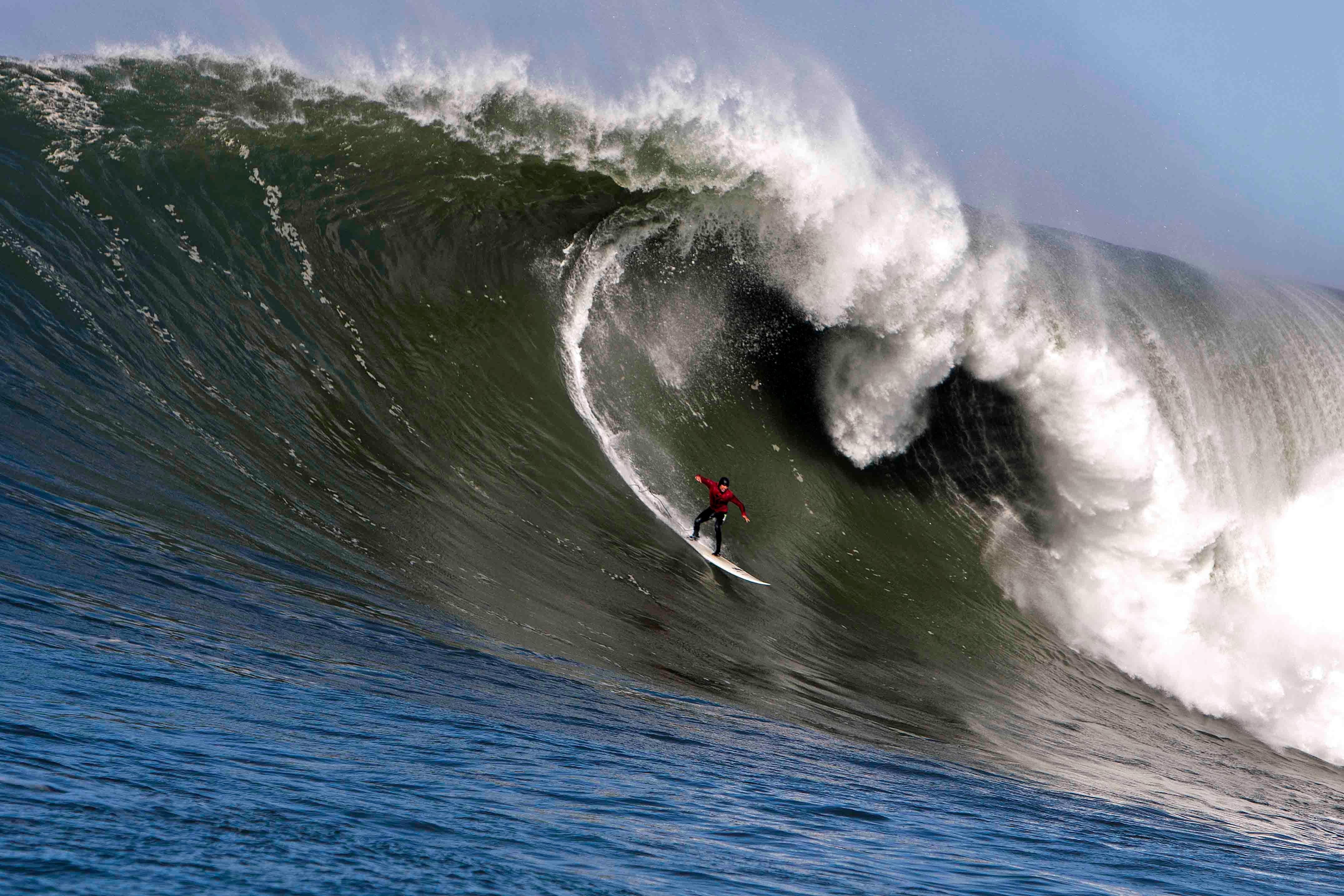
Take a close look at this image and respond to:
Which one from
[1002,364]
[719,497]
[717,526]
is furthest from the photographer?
[1002,364]

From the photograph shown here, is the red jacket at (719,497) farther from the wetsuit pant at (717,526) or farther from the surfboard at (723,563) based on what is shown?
the surfboard at (723,563)

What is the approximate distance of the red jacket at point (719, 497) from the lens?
30.5 ft

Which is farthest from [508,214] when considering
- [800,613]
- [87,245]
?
[800,613]

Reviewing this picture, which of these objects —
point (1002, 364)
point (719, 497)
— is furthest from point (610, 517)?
point (1002, 364)

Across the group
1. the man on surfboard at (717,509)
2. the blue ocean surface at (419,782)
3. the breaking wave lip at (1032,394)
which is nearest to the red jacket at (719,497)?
the man on surfboard at (717,509)

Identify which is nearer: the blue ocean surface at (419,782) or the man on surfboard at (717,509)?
the blue ocean surface at (419,782)

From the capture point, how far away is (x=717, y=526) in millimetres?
9594

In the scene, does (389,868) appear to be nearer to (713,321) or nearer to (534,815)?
(534,815)

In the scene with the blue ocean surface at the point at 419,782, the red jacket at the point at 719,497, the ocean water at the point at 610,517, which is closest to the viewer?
the blue ocean surface at the point at 419,782

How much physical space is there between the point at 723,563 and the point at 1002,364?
4288 millimetres

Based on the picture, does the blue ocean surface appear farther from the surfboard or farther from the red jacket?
the red jacket

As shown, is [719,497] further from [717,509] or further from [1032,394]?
[1032,394]

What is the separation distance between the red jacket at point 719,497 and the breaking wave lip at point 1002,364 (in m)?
0.81

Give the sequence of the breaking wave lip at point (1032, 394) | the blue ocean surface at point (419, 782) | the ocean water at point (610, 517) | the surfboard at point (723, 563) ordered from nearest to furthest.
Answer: the blue ocean surface at point (419, 782)
the ocean water at point (610, 517)
the surfboard at point (723, 563)
the breaking wave lip at point (1032, 394)
